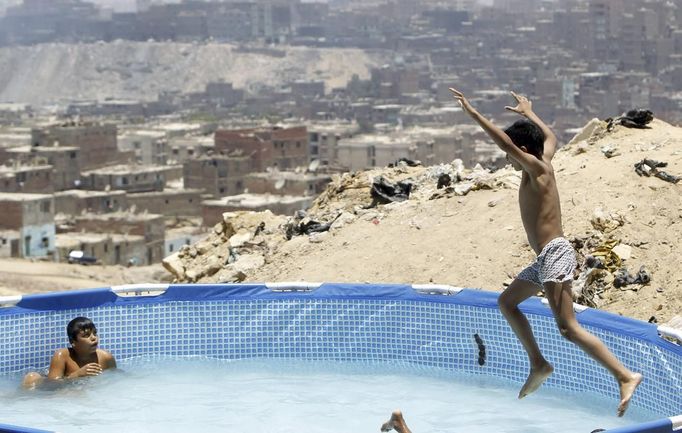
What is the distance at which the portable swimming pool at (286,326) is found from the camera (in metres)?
6.38

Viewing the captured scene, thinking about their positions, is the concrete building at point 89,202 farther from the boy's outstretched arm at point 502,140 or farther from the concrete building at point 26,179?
the boy's outstretched arm at point 502,140

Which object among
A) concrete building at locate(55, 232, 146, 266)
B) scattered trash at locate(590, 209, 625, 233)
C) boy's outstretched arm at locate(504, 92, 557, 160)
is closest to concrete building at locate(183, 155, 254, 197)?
concrete building at locate(55, 232, 146, 266)

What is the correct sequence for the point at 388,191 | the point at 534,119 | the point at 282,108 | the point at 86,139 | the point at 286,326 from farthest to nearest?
the point at 282,108, the point at 86,139, the point at 388,191, the point at 286,326, the point at 534,119

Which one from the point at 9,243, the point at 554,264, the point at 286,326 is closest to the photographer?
the point at 554,264

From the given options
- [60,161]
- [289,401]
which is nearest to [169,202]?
[60,161]

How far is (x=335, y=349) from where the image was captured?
6660mm

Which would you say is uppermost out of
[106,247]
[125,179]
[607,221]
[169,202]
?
[607,221]

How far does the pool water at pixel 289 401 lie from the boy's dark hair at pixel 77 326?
0.68ft

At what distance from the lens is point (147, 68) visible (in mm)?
123438

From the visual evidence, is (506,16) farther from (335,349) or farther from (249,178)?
(335,349)

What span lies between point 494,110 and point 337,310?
81.8 m

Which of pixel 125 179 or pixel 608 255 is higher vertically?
pixel 608 255

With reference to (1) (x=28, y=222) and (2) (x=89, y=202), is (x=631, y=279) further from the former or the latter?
(2) (x=89, y=202)

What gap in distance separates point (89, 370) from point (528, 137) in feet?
7.84
